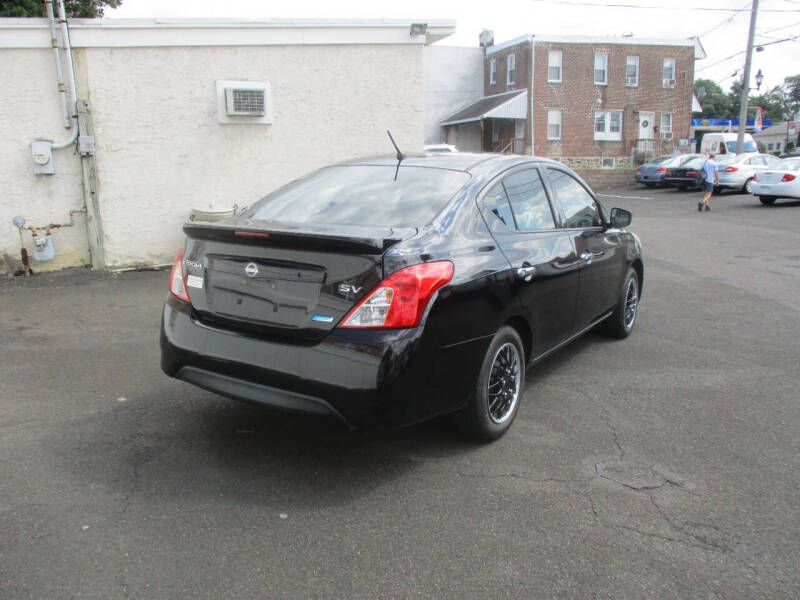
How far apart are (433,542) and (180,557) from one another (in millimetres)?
1054

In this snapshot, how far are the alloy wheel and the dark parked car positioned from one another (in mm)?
24490

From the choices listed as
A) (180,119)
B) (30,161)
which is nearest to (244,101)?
(180,119)

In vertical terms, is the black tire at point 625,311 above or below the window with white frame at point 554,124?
below

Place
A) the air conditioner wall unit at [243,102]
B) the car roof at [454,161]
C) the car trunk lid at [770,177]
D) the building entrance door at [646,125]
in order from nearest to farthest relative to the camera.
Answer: the car roof at [454,161] → the air conditioner wall unit at [243,102] → the car trunk lid at [770,177] → the building entrance door at [646,125]

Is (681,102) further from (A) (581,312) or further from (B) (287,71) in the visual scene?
(A) (581,312)

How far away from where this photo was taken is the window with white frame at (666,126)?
39534 millimetres

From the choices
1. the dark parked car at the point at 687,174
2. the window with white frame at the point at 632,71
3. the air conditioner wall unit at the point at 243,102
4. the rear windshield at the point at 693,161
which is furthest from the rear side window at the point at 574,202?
the window with white frame at the point at 632,71

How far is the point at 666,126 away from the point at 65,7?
111ft

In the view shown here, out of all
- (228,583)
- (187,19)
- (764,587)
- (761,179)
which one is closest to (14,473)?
(228,583)

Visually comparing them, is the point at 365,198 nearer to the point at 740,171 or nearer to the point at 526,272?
the point at 526,272

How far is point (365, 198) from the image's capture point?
3.91m

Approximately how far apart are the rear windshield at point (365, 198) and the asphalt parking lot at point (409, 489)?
1.17 meters

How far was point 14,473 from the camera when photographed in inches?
133

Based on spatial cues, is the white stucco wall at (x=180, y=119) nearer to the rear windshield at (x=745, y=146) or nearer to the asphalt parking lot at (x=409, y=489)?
the asphalt parking lot at (x=409, y=489)
